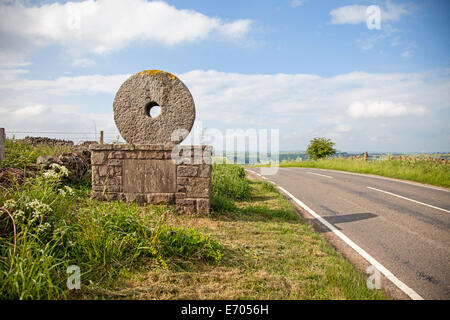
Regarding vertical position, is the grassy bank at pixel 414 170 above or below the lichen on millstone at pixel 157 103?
below

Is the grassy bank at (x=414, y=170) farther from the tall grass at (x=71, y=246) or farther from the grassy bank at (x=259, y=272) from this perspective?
the tall grass at (x=71, y=246)

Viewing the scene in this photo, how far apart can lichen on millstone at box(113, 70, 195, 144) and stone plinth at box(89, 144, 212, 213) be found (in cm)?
35

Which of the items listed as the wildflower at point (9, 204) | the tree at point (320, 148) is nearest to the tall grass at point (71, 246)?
the wildflower at point (9, 204)

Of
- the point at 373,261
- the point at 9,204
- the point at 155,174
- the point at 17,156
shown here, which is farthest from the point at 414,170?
the point at 17,156

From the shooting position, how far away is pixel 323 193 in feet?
28.5

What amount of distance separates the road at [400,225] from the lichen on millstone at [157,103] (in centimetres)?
371

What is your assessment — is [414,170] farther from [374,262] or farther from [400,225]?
[374,262]

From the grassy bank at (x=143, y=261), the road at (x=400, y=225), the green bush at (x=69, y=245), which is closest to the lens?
the green bush at (x=69, y=245)

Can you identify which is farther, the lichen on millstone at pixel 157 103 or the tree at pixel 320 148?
the tree at pixel 320 148

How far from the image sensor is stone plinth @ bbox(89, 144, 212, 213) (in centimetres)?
526

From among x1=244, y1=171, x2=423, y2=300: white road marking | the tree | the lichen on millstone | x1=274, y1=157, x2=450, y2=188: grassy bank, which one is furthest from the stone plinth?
the tree

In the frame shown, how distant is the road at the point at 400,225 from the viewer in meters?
3.29

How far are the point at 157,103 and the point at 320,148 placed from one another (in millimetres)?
30816
